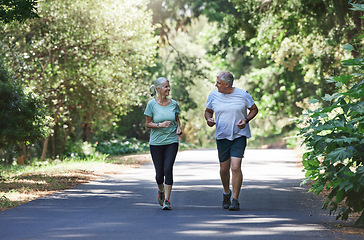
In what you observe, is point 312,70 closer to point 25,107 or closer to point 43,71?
point 43,71

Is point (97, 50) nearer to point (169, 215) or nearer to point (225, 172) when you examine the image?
point (225, 172)

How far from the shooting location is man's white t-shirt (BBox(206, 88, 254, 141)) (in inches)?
387

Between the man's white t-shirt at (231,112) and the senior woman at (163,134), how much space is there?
2.09 feet

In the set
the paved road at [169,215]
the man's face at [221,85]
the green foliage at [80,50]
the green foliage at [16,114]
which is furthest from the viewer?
the green foliage at [80,50]

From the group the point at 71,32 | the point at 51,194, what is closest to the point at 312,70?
the point at 71,32

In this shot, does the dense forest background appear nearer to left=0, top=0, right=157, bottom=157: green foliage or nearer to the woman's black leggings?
left=0, top=0, right=157, bottom=157: green foliage

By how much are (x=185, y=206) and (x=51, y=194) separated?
9.31ft

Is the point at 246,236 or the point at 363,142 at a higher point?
the point at 363,142

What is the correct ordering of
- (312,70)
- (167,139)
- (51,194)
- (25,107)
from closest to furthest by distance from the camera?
(167,139) < (51,194) < (25,107) < (312,70)

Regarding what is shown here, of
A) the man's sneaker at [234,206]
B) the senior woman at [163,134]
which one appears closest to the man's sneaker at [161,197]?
the senior woman at [163,134]

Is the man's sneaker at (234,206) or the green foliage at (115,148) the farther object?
the green foliage at (115,148)

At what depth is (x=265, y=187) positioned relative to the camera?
13.5 m

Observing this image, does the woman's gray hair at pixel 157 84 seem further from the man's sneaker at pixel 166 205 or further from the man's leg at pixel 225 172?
the man's sneaker at pixel 166 205

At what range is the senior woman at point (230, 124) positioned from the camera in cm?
977
